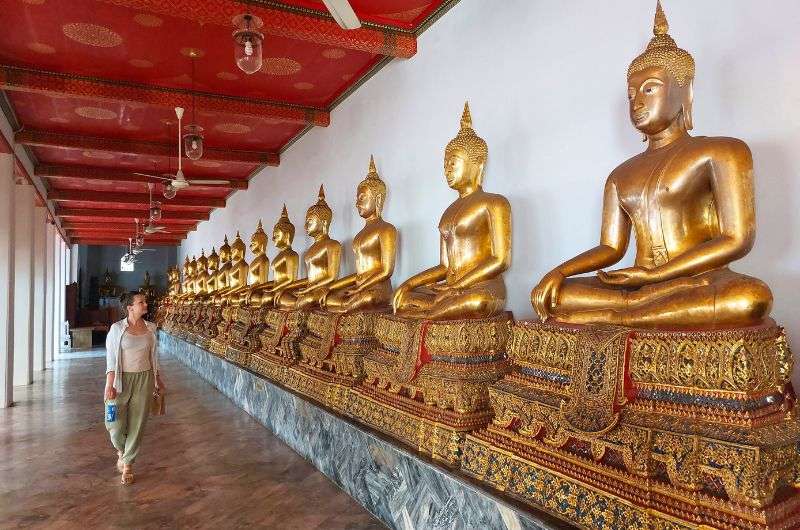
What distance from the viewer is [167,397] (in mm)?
6801

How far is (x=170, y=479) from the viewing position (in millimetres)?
3711

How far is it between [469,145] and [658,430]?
207 centimetres

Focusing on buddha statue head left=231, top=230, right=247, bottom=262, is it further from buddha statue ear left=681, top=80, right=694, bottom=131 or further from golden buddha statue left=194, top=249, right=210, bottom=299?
buddha statue ear left=681, top=80, right=694, bottom=131

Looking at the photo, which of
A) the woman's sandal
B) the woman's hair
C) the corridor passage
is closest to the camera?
the corridor passage

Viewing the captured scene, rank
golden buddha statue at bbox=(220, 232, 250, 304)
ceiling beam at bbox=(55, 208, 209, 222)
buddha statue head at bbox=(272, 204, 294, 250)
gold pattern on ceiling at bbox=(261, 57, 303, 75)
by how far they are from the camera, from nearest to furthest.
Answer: gold pattern on ceiling at bbox=(261, 57, 303, 75), buddha statue head at bbox=(272, 204, 294, 250), golden buddha statue at bbox=(220, 232, 250, 304), ceiling beam at bbox=(55, 208, 209, 222)

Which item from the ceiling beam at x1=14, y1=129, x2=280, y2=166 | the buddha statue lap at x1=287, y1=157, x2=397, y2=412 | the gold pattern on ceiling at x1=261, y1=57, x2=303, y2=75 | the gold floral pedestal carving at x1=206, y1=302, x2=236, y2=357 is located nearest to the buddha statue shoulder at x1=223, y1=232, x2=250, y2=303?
the gold floral pedestal carving at x1=206, y1=302, x2=236, y2=357

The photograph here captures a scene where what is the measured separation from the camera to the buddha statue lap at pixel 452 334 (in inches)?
105

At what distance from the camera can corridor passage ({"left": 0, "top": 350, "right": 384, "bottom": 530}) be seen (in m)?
3.05

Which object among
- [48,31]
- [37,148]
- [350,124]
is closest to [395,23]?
[350,124]

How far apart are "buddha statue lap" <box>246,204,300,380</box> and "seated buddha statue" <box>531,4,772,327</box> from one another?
321cm

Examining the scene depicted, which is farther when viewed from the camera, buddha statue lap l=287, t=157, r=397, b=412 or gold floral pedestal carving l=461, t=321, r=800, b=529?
buddha statue lap l=287, t=157, r=397, b=412

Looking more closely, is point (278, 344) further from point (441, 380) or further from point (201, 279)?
point (201, 279)

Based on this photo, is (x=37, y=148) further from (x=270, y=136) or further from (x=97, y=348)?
(x=97, y=348)

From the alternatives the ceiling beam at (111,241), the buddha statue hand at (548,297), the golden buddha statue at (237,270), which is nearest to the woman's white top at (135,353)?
the buddha statue hand at (548,297)
